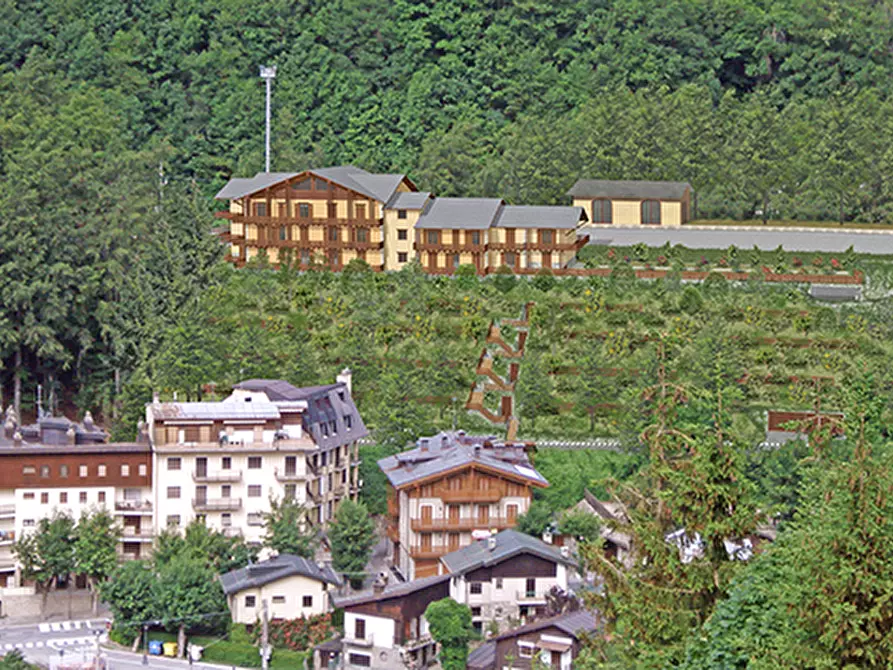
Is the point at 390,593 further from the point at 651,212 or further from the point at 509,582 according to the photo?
the point at 651,212

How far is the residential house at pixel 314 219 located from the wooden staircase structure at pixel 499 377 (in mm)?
9761

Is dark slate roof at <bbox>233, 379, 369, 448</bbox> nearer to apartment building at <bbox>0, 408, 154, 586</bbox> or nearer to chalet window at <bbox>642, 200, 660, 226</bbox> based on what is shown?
apartment building at <bbox>0, 408, 154, 586</bbox>

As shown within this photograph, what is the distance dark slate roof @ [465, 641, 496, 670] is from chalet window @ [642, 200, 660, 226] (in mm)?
34136

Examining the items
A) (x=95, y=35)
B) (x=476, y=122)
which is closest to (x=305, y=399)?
(x=476, y=122)

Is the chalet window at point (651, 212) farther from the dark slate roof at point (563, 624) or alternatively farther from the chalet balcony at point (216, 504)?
the dark slate roof at point (563, 624)

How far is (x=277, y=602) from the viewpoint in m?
48.8

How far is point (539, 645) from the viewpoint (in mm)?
44812

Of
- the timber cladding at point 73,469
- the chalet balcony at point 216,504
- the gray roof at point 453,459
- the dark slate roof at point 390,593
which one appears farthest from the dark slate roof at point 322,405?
the dark slate roof at point 390,593

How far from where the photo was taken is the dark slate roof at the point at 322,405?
5547cm

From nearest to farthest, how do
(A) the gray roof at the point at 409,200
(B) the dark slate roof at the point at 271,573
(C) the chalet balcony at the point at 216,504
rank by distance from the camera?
(B) the dark slate roof at the point at 271,573
(C) the chalet balcony at the point at 216,504
(A) the gray roof at the point at 409,200

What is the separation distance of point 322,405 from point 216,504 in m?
5.06

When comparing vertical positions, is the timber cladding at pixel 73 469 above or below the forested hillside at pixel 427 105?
below

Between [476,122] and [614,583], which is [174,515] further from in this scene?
[476,122]

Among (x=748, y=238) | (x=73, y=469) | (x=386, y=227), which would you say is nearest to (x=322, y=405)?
(x=73, y=469)
